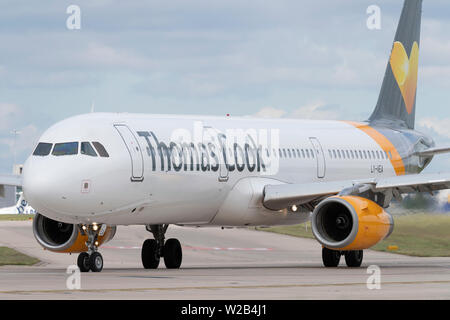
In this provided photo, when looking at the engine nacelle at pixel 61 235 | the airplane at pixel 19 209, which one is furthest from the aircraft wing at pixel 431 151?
the airplane at pixel 19 209

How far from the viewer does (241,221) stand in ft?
99.0

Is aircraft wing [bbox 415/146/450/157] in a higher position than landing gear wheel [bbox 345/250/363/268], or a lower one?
higher

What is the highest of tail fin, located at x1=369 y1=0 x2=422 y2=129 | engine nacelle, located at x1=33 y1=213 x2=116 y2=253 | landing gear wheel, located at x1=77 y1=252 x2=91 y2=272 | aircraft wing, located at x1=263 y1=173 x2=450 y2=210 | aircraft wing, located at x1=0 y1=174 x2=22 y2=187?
tail fin, located at x1=369 y1=0 x2=422 y2=129

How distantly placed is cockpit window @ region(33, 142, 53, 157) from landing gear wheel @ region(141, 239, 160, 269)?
543 cm

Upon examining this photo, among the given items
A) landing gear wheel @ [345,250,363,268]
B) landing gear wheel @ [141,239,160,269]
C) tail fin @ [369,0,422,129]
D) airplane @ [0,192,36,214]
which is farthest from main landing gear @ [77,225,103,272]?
airplane @ [0,192,36,214]

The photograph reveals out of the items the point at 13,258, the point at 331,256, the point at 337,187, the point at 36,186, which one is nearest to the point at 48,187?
the point at 36,186

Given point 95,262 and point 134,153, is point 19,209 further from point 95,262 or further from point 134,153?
point 95,262

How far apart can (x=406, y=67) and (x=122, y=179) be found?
16263mm

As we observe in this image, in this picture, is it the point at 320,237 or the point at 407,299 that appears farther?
the point at 320,237

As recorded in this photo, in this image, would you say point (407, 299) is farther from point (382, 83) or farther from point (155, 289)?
point (382, 83)

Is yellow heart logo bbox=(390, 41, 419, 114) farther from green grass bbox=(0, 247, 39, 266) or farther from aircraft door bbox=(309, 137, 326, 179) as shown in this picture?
green grass bbox=(0, 247, 39, 266)

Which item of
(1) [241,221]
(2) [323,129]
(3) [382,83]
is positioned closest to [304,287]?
(1) [241,221]

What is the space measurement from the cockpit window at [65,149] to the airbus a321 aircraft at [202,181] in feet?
0.08

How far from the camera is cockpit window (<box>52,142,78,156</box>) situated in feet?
83.4
